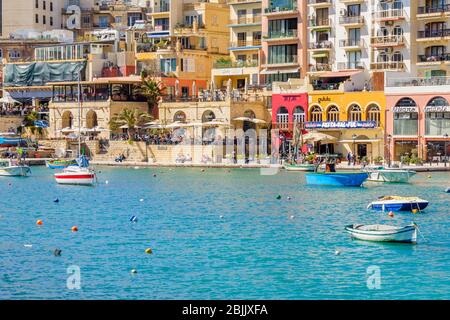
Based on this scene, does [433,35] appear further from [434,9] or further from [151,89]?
[151,89]

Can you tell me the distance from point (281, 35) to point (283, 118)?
857 cm

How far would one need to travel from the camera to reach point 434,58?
89500mm

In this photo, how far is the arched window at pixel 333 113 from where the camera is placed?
305ft

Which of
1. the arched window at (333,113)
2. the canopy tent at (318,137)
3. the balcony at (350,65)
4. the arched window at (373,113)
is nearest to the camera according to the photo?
the canopy tent at (318,137)

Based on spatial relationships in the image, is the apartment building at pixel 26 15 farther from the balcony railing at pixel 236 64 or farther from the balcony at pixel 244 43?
the balcony railing at pixel 236 64

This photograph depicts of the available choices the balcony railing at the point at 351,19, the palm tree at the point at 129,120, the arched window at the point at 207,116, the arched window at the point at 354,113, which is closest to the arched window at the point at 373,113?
the arched window at the point at 354,113

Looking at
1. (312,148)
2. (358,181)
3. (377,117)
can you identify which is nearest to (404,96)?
(377,117)

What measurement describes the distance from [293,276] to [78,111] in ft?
231

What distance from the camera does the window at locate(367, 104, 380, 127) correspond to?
89938mm

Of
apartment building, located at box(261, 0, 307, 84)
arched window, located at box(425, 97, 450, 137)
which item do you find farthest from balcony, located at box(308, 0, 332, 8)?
arched window, located at box(425, 97, 450, 137)

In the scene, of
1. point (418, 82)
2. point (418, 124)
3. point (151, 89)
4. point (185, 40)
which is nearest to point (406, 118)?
point (418, 124)

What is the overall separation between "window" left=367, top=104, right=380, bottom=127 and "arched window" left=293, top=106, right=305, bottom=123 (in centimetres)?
674

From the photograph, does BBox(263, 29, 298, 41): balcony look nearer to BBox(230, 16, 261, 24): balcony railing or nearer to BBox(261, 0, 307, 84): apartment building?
BBox(261, 0, 307, 84): apartment building

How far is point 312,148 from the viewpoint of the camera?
9244 cm
